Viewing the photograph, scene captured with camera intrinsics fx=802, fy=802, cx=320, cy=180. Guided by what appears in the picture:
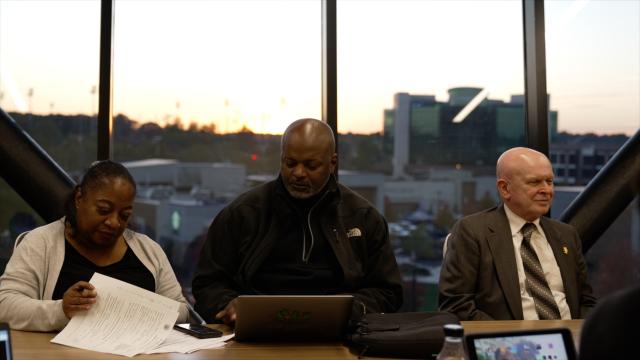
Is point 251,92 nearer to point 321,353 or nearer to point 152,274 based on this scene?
point 152,274

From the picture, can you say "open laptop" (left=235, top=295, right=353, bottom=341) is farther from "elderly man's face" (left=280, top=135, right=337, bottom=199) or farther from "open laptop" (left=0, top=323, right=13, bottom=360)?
"elderly man's face" (left=280, top=135, right=337, bottom=199)

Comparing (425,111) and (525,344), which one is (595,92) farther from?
(525,344)

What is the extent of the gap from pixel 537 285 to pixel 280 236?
1.14 metres

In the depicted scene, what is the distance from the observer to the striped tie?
344 cm

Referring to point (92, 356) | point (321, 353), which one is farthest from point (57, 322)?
point (321, 353)

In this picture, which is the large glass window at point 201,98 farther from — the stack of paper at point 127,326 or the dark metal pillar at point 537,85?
the stack of paper at point 127,326

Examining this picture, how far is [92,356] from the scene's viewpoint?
7.59 feet

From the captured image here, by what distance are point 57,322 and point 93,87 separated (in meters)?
1.93

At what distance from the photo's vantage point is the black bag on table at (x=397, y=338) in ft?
7.87

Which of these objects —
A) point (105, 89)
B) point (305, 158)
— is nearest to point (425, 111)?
point (305, 158)

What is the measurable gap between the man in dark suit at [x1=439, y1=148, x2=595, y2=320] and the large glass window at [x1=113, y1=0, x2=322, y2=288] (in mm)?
1289

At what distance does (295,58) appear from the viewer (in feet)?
14.7

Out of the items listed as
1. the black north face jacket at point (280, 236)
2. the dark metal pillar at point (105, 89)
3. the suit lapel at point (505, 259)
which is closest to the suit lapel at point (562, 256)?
the suit lapel at point (505, 259)

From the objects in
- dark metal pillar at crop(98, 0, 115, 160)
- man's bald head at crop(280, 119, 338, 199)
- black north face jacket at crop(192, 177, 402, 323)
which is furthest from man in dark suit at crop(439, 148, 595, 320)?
dark metal pillar at crop(98, 0, 115, 160)
